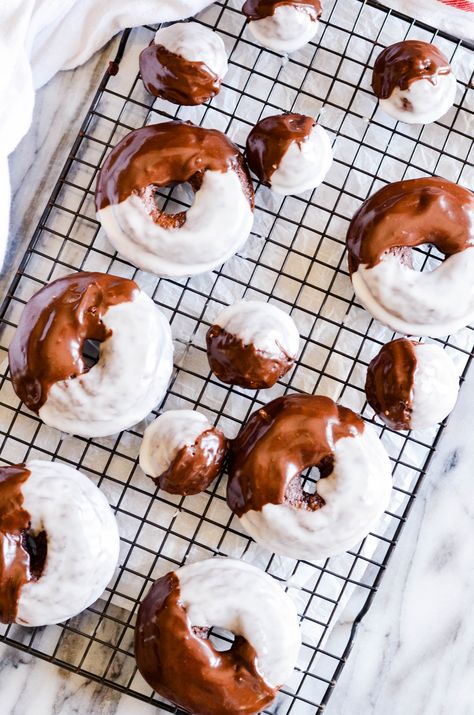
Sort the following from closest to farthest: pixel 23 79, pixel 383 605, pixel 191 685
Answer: pixel 191 685, pixel 23 79, pixel 383 605

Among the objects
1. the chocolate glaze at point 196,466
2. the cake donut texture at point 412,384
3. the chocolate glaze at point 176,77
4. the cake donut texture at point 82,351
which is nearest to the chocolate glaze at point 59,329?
the cake donut texture at point 82,351

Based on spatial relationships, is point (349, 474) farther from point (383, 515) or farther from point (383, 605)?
point (383, 605)

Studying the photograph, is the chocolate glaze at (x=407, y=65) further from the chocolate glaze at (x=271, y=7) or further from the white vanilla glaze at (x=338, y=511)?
the white vanilla glaze at (x=338, y=511)

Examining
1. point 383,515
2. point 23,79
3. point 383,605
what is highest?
point 23,79

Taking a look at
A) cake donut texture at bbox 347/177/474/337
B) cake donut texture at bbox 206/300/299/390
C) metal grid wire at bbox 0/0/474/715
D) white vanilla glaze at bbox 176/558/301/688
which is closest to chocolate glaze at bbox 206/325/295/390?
cake donut texture at bbox 206/300/299/390

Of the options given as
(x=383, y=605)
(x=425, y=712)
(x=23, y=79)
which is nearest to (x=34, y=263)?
(x=23, y=79)

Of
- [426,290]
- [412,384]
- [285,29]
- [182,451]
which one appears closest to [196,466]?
[182,451]

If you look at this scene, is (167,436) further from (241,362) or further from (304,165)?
(304,165)
